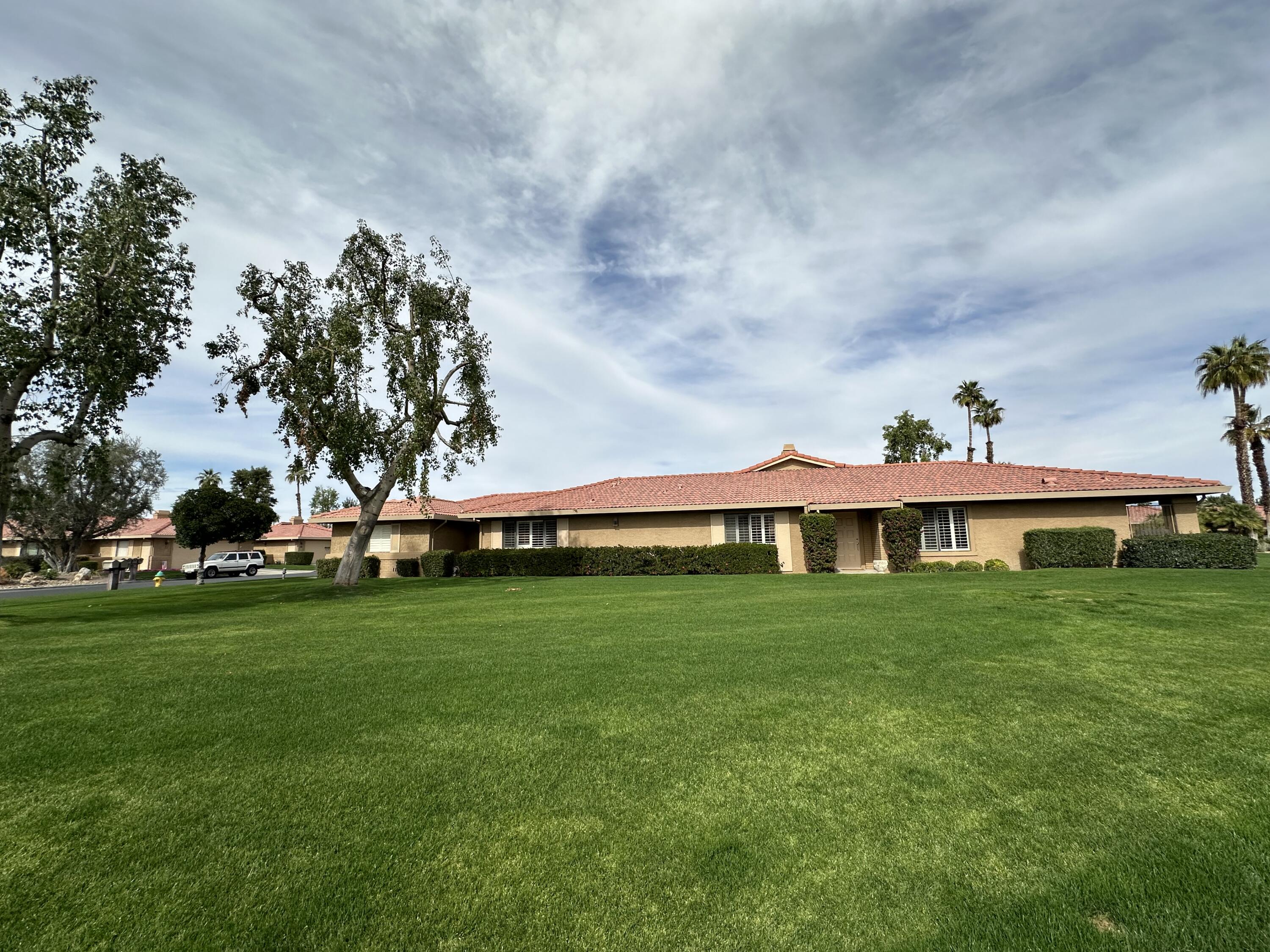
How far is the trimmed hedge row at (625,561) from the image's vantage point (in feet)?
79.8

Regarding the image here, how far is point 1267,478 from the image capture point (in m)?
38.7

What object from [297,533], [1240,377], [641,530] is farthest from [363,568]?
[1240,377]

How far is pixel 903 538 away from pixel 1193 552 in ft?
28.3

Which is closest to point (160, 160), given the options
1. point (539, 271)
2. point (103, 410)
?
point (103, 410)

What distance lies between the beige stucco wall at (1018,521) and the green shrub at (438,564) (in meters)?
20.4

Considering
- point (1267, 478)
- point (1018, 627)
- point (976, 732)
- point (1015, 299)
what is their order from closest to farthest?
1. point (976, 732)
2. point (1018, 627)
3. point (1015, 299)
4. point (1267, 478)

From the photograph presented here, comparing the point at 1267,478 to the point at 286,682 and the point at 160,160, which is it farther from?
the point at 160,160

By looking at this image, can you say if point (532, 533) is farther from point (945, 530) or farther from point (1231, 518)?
point (1231, 518)

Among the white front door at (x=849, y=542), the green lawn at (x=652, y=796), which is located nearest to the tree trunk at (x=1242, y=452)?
the white front door at (x=849, y=542)

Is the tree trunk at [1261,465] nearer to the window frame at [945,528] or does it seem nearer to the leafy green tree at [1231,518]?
the leafy green tree at [1231,518]

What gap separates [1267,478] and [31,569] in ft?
270

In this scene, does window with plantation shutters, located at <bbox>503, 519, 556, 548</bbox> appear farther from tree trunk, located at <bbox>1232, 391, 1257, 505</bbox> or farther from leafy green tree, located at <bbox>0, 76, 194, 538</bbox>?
tree trunk, located at <bbox>1232, 391, 1257, 505</bbox>

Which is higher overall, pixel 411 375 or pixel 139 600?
pixel 411 375

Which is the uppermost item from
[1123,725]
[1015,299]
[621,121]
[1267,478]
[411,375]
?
[621,121]
